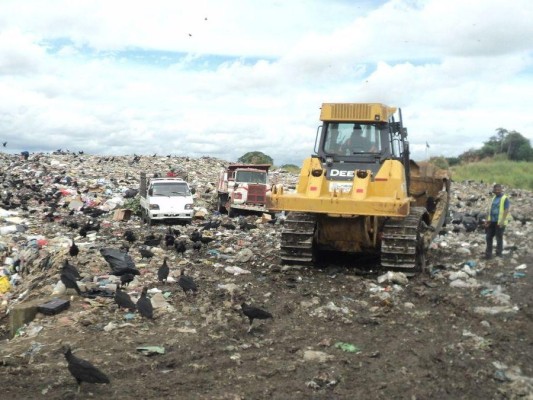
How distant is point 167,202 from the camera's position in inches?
614

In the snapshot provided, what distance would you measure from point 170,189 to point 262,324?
10487 millimetres

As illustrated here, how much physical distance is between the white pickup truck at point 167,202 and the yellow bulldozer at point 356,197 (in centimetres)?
735

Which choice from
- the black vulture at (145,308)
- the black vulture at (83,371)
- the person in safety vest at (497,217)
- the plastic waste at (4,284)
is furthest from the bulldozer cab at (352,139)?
the plastic waste at (4,284)

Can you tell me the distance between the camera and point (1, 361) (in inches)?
201

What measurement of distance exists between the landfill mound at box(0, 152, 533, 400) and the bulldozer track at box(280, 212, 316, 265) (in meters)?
0.23

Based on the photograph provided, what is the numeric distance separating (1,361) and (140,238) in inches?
299

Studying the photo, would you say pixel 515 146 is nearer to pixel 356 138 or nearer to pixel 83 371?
pixel 356 138

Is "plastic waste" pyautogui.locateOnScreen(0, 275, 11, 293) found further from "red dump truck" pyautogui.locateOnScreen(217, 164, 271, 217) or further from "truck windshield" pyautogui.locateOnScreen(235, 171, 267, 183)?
"truck windshield" pyautogui.locateOnScreen(235, 171, 267, 183)

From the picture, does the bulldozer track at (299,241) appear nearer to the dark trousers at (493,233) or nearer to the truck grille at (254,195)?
the dark trousers at (493,233)

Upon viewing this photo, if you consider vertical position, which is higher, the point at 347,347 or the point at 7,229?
the point at 7,229

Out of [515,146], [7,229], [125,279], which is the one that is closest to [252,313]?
[125,279]

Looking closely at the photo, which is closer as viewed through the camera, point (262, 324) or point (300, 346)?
point (300, 346)

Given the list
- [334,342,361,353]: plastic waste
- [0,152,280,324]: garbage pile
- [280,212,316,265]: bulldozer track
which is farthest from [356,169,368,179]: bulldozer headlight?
[334,342,361,353]: plastic waste

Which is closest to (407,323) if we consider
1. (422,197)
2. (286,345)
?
(286,345)
